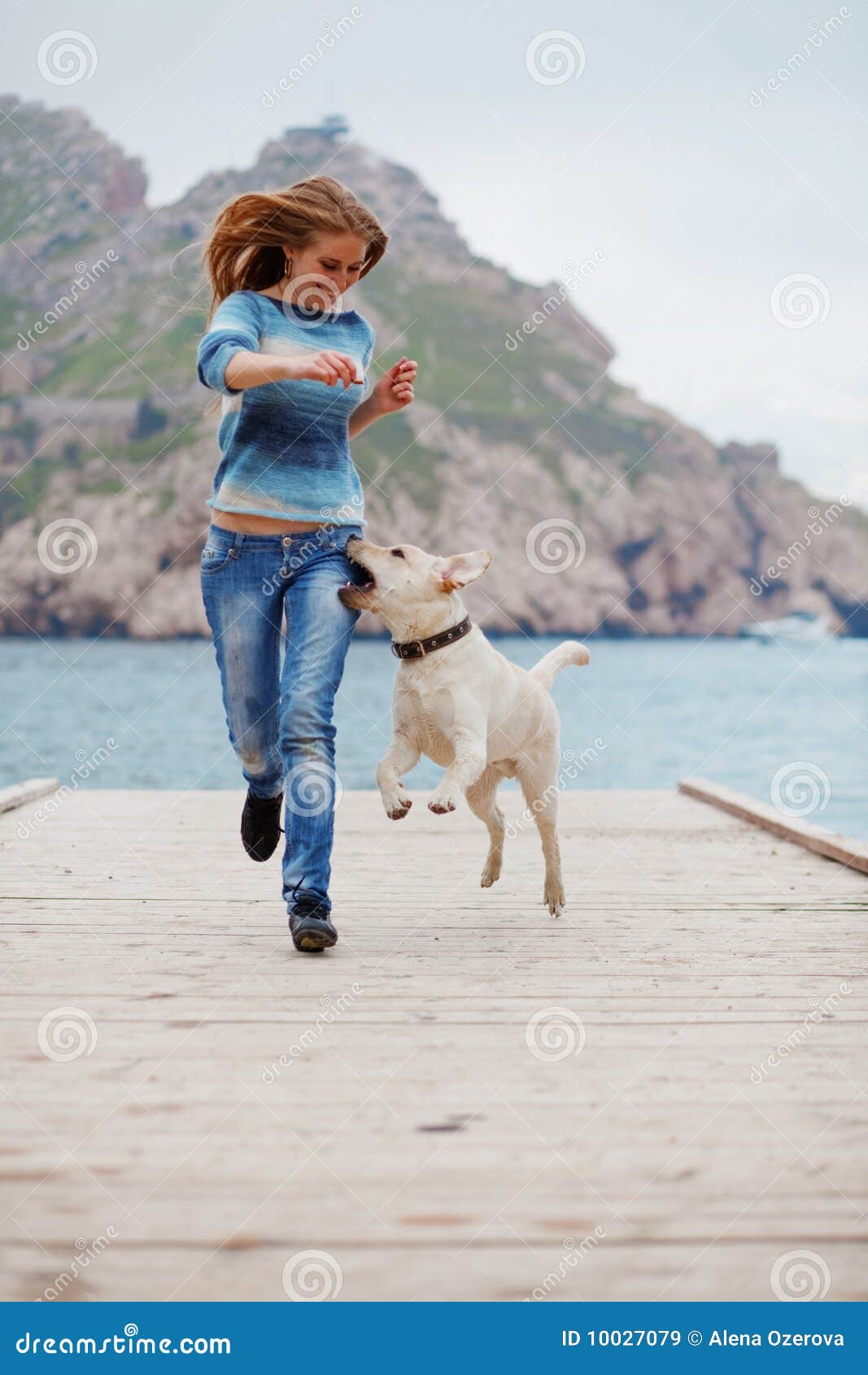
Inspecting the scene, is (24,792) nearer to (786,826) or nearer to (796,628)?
(786,826)

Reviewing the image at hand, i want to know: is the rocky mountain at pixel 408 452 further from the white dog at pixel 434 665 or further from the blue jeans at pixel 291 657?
the white dog at pixel 434 665

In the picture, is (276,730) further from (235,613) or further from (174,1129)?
(174,1129)

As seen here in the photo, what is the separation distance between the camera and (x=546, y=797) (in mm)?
5137

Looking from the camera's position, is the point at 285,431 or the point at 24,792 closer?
the point at 285,431

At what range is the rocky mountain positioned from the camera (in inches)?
3187

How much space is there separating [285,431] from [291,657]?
0.79 meters

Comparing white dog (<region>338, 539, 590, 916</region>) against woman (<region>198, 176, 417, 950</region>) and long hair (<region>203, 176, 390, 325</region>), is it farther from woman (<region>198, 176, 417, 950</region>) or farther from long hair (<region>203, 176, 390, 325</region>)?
long hair (<region>203, 176, 390, 325</region>)

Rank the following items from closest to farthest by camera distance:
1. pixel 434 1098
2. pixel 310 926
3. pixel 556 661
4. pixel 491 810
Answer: pixel 434 1098
pixel 310 926
pixel 491 810
pixel 556 661

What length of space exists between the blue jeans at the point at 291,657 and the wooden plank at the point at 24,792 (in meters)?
3.47

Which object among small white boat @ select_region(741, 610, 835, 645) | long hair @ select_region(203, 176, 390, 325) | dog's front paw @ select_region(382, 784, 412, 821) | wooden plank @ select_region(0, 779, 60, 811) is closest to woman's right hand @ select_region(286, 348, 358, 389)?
long hair @ select_region(203, 176, 390, 325)

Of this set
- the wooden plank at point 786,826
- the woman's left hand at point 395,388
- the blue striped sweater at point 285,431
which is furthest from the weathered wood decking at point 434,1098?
the woman's left hand at point 395,388

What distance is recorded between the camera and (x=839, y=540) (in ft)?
342

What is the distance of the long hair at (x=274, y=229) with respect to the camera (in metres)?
4.41

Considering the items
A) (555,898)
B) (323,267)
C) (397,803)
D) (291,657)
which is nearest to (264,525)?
(291,657)
